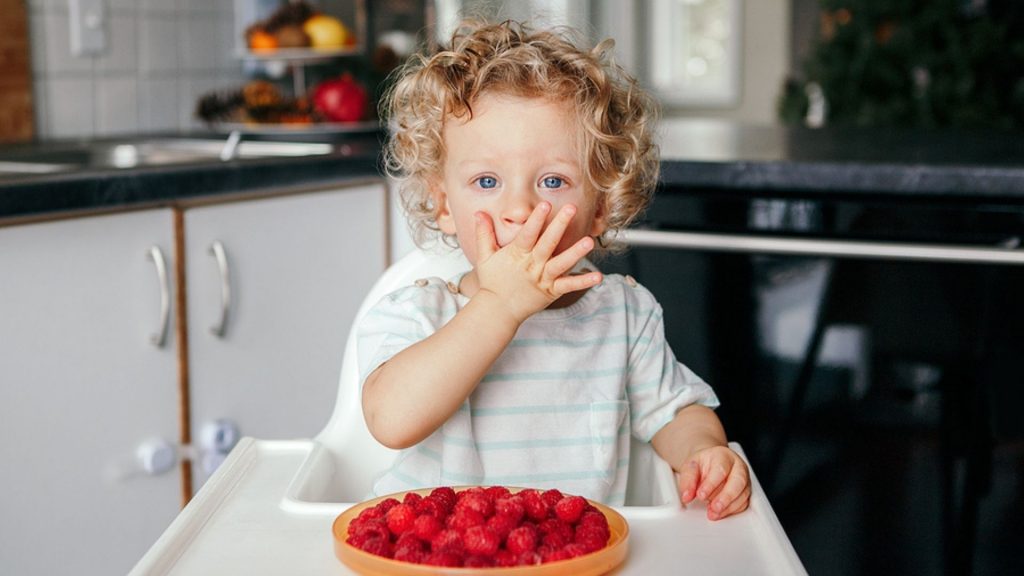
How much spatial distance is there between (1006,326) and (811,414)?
0.32 metres

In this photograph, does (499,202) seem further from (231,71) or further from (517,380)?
(231,71)


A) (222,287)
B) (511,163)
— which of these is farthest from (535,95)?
(222,287)

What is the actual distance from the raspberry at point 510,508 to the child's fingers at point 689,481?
0.67 feet

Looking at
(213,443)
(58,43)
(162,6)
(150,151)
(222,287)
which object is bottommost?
(213,443)

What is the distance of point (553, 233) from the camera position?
84 cm

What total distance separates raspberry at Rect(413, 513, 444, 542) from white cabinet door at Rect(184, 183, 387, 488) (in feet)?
3.56

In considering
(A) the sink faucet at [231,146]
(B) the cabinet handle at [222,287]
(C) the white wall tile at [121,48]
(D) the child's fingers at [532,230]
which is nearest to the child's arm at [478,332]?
(D) the child's fingers at [532,230]

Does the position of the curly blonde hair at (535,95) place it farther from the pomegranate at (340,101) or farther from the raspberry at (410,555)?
the pomegranate at (340,101)

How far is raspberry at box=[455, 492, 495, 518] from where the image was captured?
2.35ft

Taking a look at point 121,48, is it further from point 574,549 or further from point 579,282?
point 574,549

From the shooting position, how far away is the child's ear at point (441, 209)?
1.08 m

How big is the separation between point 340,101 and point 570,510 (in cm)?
187

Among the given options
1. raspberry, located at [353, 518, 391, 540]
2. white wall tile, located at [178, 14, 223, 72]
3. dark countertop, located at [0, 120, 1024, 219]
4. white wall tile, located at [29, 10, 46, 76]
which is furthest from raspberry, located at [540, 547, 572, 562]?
white wall tile, located at [178, 14, 223, 72]

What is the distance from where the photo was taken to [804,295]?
1.71 m
